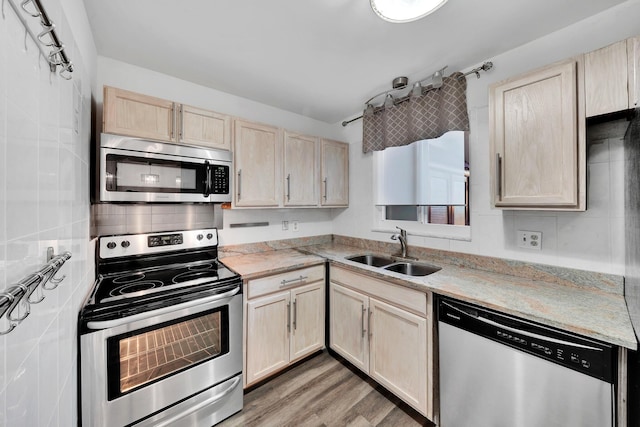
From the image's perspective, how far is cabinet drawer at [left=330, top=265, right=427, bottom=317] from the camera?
1.56m

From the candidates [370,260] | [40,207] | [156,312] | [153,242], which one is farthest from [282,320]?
[40,207]

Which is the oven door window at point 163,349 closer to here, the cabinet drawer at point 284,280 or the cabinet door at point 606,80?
the cabinet drawer at point 284,280

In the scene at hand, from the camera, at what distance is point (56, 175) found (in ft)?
2.78

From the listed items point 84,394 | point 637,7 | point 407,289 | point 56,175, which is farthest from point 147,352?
point 637,7

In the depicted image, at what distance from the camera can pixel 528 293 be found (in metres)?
1.35

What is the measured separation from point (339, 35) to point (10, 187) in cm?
160

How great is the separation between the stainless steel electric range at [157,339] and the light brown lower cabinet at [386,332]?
2.76 feet

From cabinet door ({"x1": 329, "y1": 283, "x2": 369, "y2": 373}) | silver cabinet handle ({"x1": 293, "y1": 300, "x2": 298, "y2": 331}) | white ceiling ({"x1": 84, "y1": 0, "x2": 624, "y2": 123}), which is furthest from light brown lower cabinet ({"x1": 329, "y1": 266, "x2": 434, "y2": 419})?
white ceiling ({"x1": 84, "y1": 0, "x2": 624, "y2": 123})

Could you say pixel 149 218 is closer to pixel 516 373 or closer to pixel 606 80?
pixel 516 373

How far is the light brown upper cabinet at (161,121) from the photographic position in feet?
4.90

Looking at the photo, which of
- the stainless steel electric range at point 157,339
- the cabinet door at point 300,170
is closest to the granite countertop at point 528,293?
the stainless steel electric range at point 157,339

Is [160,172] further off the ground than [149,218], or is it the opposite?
Answer: [160,172]

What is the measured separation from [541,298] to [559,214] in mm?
559

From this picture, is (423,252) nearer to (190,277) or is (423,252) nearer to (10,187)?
(190,277)
